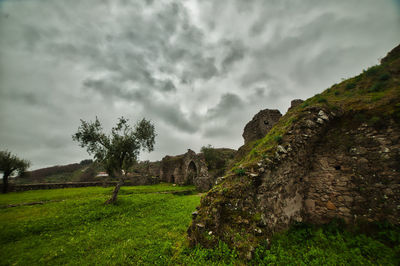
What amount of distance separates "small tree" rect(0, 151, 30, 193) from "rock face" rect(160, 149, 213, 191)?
25311 mm

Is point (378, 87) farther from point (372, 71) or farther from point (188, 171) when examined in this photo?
point (188, 171)

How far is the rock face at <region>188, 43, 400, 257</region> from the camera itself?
4.79 meters

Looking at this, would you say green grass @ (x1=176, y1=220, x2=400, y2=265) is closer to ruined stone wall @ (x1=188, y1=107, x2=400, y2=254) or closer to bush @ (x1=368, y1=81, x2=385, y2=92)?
ruined stone wall @ (x1=188, y1=107, x2=400, y2=254)

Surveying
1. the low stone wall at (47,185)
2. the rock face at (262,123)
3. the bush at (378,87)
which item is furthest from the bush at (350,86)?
the low stone wall at (47,185)

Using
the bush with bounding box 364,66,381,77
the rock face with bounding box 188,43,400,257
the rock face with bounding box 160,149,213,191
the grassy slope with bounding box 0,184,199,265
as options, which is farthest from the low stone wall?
the bush with bounding box 364,66,381,77

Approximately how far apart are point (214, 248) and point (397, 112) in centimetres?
875

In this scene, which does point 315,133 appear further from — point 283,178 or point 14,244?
point 14,244

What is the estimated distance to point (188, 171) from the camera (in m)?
28.3

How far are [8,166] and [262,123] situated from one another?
41448mm

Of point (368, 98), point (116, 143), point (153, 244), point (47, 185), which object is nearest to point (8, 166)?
point (47, 185)

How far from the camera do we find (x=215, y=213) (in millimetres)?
5047

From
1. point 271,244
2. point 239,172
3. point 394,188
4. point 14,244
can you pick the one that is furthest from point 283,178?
point 14,244

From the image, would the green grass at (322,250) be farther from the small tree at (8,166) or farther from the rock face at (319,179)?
the small tree at (8,166)

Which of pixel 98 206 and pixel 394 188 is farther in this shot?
pixel 98 206
